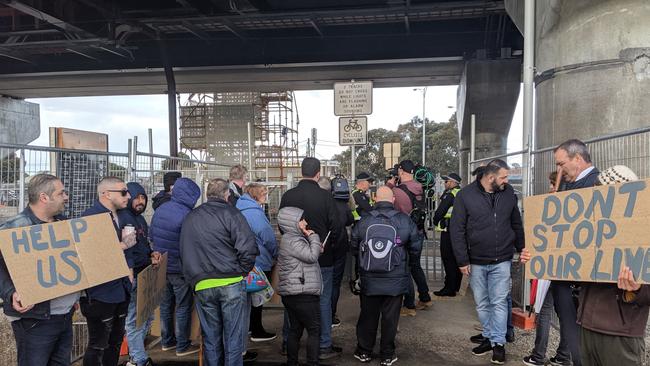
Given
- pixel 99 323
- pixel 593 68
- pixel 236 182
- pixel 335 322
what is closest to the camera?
pixel 99 323

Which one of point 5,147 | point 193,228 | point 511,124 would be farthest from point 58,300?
point 511,124

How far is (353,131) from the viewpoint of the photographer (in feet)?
31.6

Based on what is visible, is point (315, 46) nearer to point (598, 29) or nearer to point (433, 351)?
point (598, 29)

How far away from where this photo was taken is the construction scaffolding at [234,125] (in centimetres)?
2505

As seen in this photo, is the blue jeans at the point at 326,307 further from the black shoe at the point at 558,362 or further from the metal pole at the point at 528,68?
the metal pole at the point at 528,68

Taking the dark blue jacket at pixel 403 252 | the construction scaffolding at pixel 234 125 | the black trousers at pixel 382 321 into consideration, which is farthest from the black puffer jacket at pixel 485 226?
the construction scaffolding at pixel 234 125

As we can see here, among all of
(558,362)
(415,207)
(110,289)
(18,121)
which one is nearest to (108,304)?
(110,289)

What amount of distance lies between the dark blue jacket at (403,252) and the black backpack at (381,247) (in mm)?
39

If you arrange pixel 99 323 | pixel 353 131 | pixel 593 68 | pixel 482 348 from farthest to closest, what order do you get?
pixel 353 131 → pixel 593 68 → pixel 482 348 → pixel 99 323

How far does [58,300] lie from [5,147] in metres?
1.63

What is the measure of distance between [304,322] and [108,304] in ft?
5.70

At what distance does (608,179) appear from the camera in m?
3.11

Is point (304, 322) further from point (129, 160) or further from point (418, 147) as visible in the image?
point (418, 147)

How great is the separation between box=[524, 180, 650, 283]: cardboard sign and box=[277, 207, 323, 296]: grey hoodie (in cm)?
186
